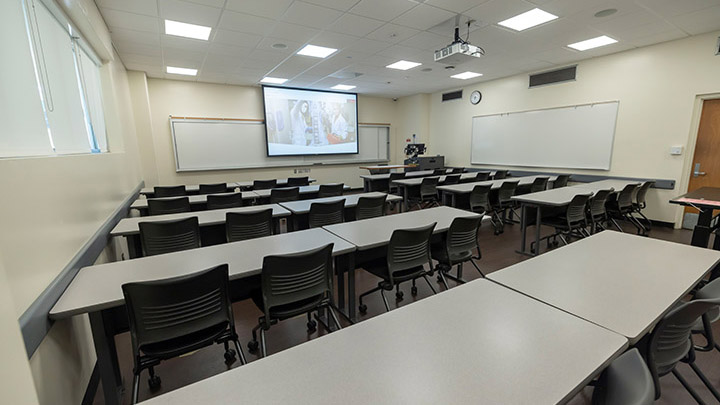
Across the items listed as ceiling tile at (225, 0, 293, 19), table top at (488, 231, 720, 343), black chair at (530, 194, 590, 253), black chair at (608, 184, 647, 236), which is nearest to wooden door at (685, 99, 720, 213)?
black chair at (608, 184, 647, 236)

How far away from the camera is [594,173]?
19.9 ft

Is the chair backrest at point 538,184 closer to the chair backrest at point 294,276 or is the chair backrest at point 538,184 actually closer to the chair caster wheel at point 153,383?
the chair backrest at point 294,276

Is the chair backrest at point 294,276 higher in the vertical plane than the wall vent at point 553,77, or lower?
lower

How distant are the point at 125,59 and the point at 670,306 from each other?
7.58 metres

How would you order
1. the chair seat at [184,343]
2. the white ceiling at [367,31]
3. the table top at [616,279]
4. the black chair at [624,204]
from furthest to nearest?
the black chair at [624,204]
the white ceiling at [367,31]
the chair seat at [184,343]
the table top at [616,279]

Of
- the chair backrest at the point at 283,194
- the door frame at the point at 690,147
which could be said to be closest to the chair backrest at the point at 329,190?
the chair backrest at the point at 283,194

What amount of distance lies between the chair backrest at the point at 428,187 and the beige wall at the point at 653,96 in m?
3.29

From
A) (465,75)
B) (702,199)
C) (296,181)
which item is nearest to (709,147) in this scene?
(702,199)

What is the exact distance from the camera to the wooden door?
472 centimetres

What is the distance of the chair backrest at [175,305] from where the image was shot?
1436 millimetres

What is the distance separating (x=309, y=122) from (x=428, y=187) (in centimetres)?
453

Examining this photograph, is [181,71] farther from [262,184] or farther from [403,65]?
[403,65]

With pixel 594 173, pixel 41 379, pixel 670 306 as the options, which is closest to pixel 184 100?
pixel 41 379

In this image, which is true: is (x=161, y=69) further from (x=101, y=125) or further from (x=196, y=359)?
(x=196, y=359)
